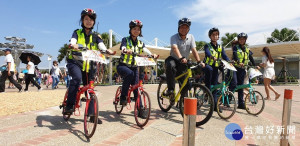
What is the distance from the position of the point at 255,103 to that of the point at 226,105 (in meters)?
0.90

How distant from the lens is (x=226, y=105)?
4.98m

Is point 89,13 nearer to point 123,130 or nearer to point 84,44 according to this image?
point 84,44

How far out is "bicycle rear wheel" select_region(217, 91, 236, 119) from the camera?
474cm

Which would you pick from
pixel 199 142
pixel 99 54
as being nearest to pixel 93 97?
pixel 99 54

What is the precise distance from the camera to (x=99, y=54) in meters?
3.80

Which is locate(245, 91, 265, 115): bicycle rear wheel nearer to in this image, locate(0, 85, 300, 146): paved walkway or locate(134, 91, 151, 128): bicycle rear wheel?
locate(0, 85, 300, 146): paved walkway

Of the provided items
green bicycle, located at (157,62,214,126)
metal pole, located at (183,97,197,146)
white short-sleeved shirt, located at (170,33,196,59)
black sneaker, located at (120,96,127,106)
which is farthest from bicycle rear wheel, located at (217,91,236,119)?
metal pole, located at (183,97,197,146)

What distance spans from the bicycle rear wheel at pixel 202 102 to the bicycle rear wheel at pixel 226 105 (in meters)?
0.65

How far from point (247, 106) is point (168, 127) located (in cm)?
257

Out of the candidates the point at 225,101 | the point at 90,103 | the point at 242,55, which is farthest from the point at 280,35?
the point at 90,103

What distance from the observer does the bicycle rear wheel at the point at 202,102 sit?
397 centimetres

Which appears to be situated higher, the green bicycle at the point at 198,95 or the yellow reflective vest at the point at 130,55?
the yellow reflective vest at the point at 130,55

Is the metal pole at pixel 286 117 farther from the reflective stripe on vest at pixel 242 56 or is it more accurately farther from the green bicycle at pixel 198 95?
the reflective stripe on vest at pixel 242 56

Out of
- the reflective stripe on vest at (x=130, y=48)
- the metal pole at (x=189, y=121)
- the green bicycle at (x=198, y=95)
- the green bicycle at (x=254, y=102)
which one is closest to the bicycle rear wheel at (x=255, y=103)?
the green bicycle at (x=254, y=102)
